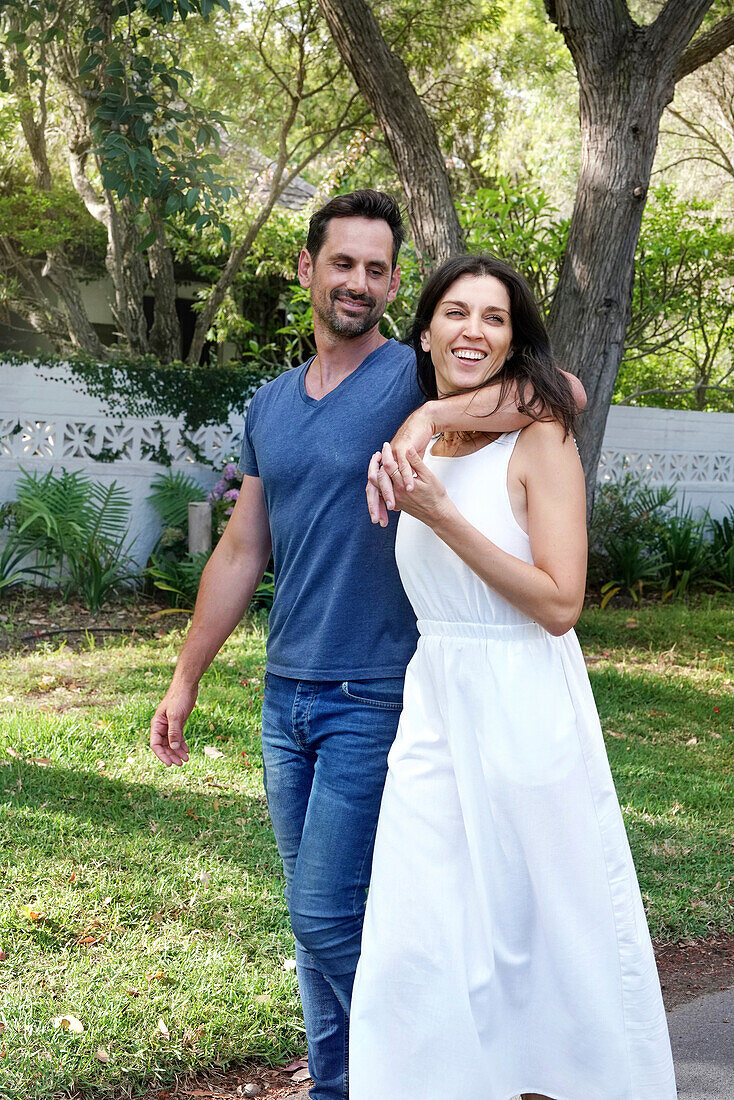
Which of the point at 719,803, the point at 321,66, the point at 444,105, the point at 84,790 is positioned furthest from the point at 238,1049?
the point at 444,105

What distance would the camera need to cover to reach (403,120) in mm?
6953

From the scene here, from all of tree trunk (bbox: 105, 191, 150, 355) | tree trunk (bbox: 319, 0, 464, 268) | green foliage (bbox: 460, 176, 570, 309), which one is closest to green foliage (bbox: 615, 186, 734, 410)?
green foliage (bbox: 460, 176, 570, 309)

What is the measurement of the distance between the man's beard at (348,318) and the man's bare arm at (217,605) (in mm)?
485

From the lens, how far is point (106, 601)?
8453 mm

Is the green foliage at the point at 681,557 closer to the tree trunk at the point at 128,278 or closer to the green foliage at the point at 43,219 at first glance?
the tree trunk at the point at 128,278

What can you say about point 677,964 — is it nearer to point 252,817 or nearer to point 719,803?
point 719,803

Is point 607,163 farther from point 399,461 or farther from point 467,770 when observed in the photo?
point 467,770

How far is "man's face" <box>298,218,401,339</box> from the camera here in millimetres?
2658

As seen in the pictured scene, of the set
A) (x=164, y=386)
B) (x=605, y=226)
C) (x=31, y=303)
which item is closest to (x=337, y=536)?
(x=605, y=226)

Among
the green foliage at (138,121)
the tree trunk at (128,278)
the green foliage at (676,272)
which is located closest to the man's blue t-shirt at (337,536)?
the green foliage at (138,121)

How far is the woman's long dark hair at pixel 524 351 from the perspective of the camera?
2.18 metres

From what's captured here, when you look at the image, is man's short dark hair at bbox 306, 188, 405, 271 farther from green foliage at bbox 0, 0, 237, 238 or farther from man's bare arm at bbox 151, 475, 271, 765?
green foliage at bbox 0, 0, 237, 238

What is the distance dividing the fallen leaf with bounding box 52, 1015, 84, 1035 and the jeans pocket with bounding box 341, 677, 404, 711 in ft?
4.62

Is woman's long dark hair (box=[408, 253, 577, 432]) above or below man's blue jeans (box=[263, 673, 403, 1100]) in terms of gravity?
above
